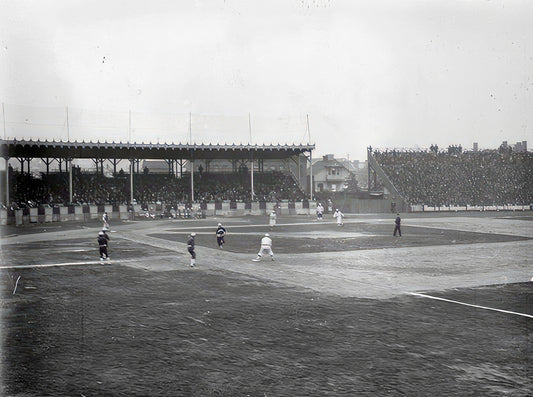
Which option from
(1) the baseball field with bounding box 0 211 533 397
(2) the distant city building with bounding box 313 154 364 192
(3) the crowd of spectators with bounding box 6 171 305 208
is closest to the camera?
(1) the baseball field with bounding box 0 211 533 397

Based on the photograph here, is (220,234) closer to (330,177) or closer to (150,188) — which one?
(150,188)

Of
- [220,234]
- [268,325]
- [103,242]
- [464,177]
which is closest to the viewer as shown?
[268,325]

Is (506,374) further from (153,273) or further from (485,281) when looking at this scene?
(153,273)

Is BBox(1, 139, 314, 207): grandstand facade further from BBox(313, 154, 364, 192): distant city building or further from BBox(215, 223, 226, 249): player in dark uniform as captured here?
BBox(313, 154, 364, 192): distant city building

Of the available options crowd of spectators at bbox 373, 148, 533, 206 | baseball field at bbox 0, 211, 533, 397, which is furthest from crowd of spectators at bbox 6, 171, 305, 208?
baseball field at bbox 0, 211, 533, 397

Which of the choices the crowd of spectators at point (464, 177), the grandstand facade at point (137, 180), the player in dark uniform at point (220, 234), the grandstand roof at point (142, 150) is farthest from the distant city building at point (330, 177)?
the player in dark uniform at point (220, 234)

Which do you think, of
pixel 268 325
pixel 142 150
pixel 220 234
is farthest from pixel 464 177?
pixel 268 325
